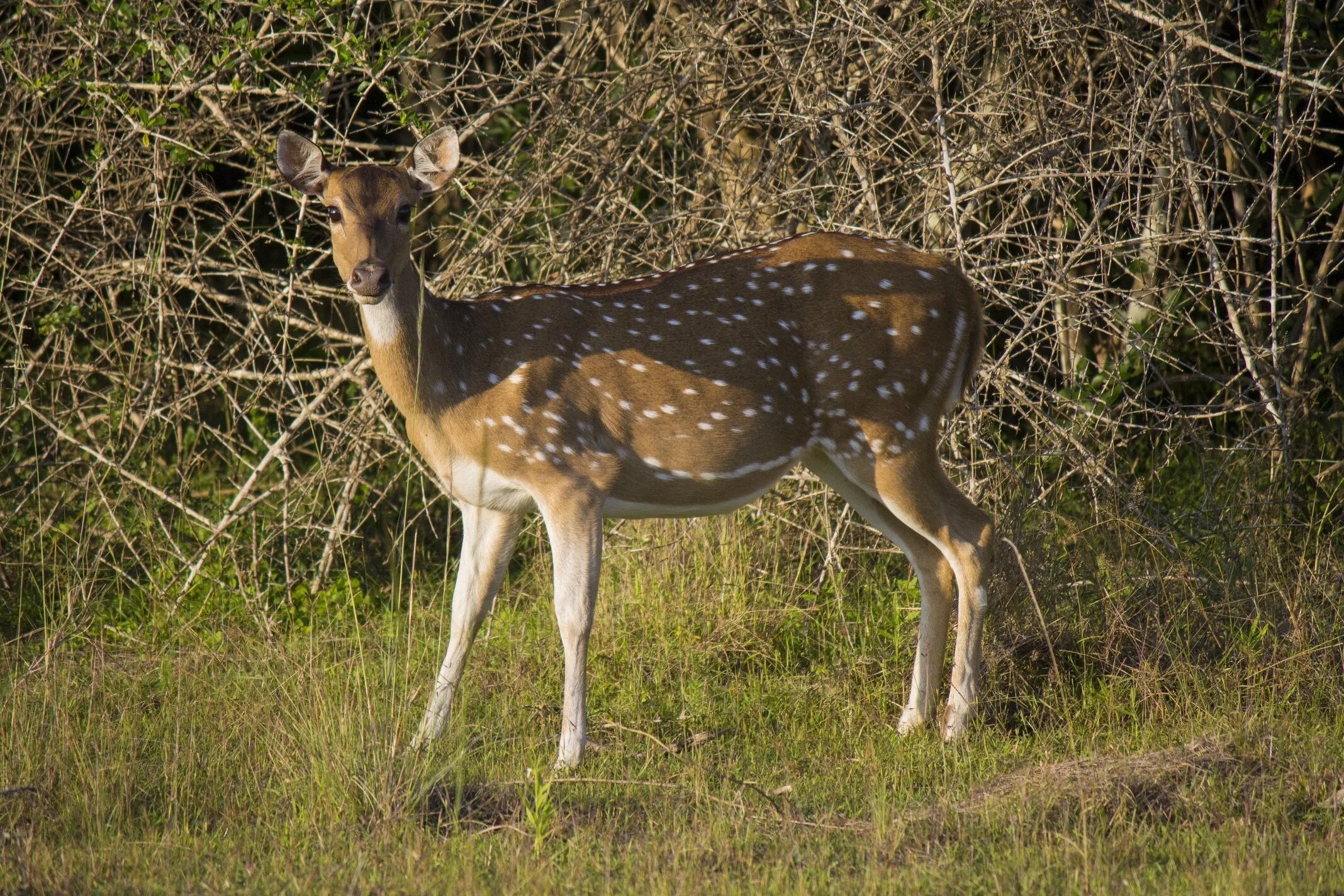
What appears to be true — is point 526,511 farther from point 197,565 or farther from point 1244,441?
point 1244,441

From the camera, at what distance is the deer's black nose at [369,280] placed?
15.8ft

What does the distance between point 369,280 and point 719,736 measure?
217cm

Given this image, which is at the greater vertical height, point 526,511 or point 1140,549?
point 526,511

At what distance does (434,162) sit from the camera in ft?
17.4

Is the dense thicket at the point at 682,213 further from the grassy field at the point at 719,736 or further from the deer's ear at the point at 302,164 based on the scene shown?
the deer's ear at the point at 302,164

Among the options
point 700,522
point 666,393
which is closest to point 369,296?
point 666,393

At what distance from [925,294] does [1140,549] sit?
1.68m

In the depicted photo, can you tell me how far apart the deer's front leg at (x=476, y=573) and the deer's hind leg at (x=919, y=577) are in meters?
1.27

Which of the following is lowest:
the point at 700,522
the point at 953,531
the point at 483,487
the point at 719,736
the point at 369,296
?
the point at 719,736

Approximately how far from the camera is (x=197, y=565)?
668 cm

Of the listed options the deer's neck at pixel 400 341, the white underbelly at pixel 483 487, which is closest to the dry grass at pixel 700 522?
the white underbelly at pixel 483 487

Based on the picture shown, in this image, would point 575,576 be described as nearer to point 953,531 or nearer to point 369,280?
point 369,280

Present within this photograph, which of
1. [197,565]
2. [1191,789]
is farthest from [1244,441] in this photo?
[197,565]

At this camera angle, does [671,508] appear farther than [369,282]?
Yes
